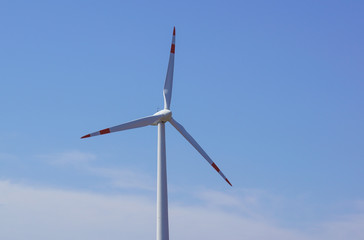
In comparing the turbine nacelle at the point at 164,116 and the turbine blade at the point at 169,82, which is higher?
the turbine blade at the point at 169,82

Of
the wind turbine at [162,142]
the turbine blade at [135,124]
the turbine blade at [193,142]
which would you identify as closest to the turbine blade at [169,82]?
the wind turbine at [162,142]

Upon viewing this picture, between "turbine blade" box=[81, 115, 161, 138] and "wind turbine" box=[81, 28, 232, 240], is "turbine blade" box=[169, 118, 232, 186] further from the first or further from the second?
"turbine blade" box=[81, 115, 161, 138]

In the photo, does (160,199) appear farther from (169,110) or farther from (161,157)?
(169,110)

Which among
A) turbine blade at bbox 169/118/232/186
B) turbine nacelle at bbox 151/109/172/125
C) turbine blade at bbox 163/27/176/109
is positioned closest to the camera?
turbine nacelle at bbox 151/109/172/125

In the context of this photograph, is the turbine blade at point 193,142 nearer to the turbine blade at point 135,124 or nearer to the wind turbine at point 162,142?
the wind turbine at point 162,142

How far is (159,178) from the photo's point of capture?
244ft

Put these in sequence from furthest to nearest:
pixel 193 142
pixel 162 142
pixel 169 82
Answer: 1. pixel 169 82
2. pixel 193 142
3. pixel 162 142

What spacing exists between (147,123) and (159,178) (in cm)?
767

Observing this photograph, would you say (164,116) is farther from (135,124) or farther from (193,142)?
(193,142)

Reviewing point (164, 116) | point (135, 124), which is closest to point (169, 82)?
point (164, 116)

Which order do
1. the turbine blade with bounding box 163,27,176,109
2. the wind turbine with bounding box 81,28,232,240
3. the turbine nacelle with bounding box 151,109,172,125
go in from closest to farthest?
the wind turbine with bounding box 81,28,232,240, the turbine nacelle with bounding box 151,109,172,125, the turbine blade with bounding box 163,27,176,109

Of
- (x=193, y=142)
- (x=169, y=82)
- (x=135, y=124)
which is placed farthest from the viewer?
(x=169, y=82)

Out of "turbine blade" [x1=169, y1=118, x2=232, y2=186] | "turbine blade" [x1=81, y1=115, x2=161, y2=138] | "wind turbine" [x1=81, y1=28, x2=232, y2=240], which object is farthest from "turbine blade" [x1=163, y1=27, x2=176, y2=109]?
"turbine blade" [x1=81, y1=115, x2=161, y2=138]

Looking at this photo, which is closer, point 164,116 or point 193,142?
point 164,116
